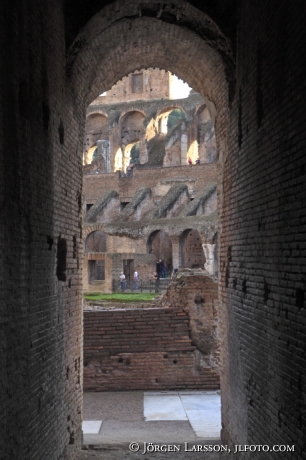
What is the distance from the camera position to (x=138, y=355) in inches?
458

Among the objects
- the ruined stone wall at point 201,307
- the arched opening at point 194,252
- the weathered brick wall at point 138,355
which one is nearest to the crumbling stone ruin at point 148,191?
the arched opening at point 194,252

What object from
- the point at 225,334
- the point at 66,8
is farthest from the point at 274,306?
the point at 66,8

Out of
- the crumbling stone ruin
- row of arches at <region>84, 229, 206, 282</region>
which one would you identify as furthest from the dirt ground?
row of arches at <region>84, 229, 206, 282</region>

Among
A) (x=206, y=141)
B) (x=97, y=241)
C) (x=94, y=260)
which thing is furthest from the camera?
(x=206, y=141)

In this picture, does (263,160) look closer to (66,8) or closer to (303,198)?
(303,198)

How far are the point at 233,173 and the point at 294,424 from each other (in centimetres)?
392

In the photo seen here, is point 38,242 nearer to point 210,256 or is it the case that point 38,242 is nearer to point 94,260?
point 210,256

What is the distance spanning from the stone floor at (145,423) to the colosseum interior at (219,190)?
13.6 inches

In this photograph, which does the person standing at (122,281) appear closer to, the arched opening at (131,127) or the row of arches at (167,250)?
the row of arches at (167,250)

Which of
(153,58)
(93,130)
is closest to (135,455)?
(153,58)

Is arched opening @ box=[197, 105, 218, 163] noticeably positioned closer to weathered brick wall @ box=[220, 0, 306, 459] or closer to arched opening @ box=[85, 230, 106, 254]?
arched opening @ box=[85, 230, 106, 254]

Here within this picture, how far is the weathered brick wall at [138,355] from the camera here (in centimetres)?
1166

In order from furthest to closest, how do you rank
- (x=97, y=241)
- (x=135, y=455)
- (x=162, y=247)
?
(x=97, y=241)
(x=162, y=247)
(x=135, y=455)

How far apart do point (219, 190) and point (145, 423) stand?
435cm
